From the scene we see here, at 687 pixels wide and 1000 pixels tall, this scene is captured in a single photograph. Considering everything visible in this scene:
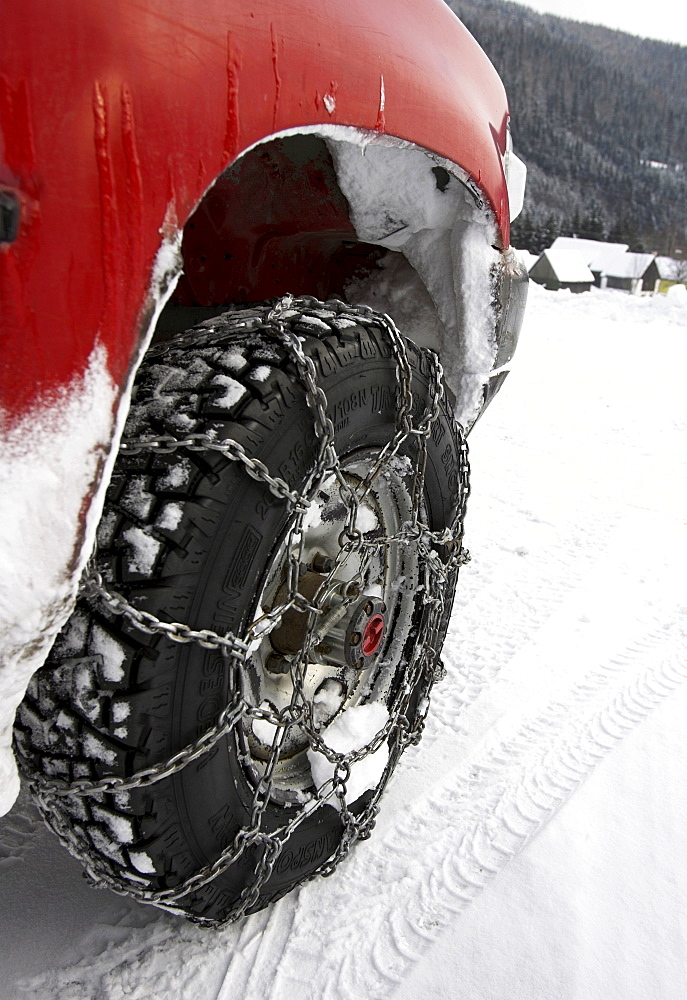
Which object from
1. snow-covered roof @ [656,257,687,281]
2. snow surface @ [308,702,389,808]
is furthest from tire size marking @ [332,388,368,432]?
snow-covered roof @ [656,257,687,281]

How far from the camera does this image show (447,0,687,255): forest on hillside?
248 feet

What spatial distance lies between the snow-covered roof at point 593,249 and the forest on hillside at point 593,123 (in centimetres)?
206

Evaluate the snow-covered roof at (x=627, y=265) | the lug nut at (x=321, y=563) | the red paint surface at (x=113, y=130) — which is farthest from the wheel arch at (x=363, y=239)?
the snow-covered roof at (x=627, y=265)

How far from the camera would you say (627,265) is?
66125 mm

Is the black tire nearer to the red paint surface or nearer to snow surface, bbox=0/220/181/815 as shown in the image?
snow surface, bbox=0/220/181/815

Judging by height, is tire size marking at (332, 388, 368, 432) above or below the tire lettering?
above

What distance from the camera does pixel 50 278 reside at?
0.90 m

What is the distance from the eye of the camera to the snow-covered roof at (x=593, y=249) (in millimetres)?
66688

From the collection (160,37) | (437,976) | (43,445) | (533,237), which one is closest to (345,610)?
(437,976)

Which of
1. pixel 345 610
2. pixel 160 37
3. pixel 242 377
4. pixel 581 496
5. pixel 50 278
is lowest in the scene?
pixel 581 496

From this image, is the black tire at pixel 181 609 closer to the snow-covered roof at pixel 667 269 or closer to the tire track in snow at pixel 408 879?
the tire track in snow at pixel 408 879

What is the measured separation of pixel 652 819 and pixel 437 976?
73 cm

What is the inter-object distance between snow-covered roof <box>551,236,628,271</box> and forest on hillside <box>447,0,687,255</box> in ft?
6.77

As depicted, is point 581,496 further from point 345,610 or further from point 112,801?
point 112,801
